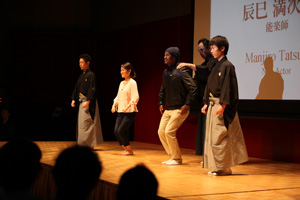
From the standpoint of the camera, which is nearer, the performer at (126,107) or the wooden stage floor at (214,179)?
the wooden stage floor at (214,179)

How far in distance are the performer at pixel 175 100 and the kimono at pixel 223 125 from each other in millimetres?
656

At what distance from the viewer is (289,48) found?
4.93 metres

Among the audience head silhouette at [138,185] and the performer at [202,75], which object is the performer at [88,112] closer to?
the performer at [202,75]

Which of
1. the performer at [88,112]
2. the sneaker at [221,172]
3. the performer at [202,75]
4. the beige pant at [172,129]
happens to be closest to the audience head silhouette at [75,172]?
the sneaker at [221,172]

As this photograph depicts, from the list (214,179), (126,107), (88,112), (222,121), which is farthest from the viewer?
(88,112)

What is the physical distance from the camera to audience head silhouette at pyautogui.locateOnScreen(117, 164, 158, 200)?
4.41ft

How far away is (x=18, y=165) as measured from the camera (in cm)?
153

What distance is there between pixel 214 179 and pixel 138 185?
2.63 meters

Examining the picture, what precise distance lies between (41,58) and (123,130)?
3.45 meters

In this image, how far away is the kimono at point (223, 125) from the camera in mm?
3980

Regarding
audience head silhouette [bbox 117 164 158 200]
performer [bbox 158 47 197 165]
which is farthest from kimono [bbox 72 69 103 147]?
audience head silhouette [bbox 117 164 158 200]

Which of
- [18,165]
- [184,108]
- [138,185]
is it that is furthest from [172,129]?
[138,185]

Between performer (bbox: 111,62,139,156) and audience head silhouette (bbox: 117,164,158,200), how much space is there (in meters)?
4.26

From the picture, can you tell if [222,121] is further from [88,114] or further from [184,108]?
[88,114]
